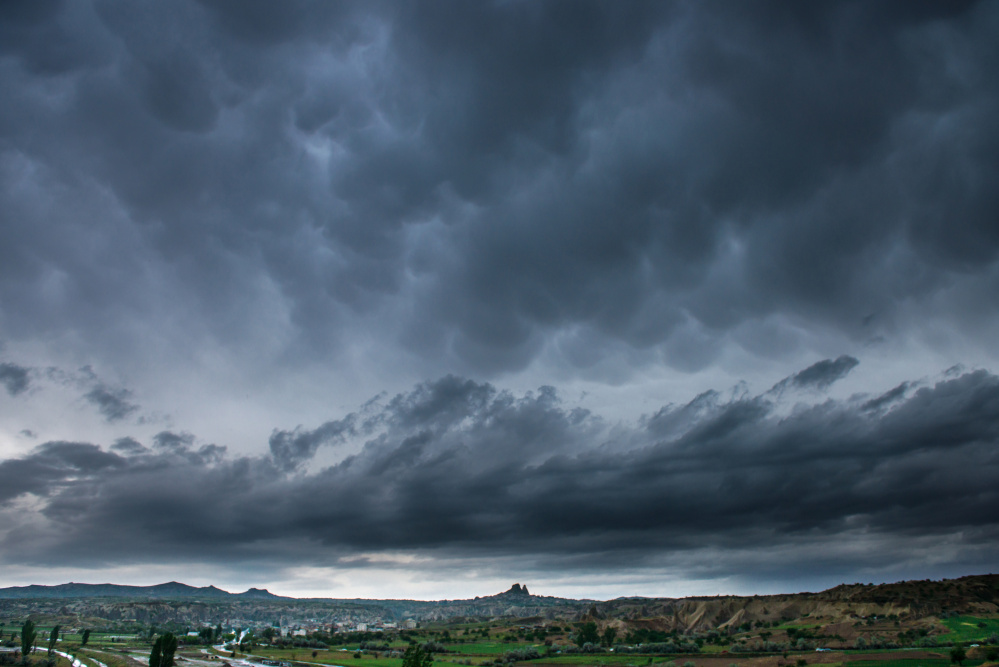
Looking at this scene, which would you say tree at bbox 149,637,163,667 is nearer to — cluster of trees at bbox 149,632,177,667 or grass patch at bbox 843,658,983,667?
cluster of trees at bbox 149,632,177,667

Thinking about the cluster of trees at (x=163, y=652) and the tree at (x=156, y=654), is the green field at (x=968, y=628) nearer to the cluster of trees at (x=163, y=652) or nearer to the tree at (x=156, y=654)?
the cluster of trees at (x=163, y=652)

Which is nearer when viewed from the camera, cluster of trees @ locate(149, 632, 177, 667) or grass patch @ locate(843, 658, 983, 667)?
grass patch @ locate(843, 658, 983, 667)

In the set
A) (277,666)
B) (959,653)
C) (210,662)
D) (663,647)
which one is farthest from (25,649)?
(959,653)

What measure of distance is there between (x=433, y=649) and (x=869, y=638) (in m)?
120

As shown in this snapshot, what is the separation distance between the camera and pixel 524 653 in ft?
558

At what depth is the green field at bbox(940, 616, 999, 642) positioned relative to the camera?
153 metres

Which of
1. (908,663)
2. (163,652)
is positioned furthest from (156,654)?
(908,663)

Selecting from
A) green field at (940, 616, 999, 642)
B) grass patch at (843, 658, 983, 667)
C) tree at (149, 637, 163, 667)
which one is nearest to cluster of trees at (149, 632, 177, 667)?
tree at (149, 637, 163, 667)

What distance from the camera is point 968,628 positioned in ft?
579

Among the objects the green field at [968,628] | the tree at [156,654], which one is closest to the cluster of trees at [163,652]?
the tree at [156,654]

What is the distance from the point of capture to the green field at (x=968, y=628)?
152750mm

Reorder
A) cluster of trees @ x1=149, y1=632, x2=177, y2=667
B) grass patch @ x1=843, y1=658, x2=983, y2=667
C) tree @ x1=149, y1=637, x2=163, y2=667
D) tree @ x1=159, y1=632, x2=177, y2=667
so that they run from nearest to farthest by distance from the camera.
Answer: tree @ x1=149, y1=637, x2=163, y2=667 → grass patch @ x1=843, y1=658, x2=983, y2=667 → cluster of trees @ x1=149, y1=632, x2=177, y2=667 → tree @ x1=159, y1=632, x2=177, y2=667

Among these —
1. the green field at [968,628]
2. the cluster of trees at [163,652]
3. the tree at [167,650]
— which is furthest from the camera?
the green field at [968,628]

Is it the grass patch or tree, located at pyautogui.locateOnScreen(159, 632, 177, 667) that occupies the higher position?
tree, located at pyautogui.locateOnScreen(159, 632, 177, 667)
